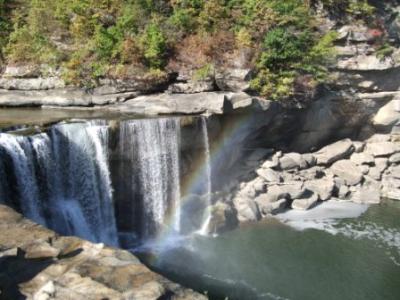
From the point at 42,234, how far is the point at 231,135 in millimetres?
13924

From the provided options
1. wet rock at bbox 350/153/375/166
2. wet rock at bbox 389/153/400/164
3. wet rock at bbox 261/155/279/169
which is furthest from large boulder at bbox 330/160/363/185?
wet rock at bbox 261/155/279/169

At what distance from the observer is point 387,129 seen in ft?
83.5

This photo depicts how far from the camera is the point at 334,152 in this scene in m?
24.6

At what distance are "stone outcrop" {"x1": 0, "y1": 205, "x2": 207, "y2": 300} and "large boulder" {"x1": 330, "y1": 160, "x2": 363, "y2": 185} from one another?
59.9ft

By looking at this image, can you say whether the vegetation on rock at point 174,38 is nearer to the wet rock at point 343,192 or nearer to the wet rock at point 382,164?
the wet rock at point 343,192

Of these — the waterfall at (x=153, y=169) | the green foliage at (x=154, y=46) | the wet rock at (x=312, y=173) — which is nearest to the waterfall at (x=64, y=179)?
the waterfall at (x=153, y=169)

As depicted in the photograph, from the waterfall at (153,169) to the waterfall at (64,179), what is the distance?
1.18 metres

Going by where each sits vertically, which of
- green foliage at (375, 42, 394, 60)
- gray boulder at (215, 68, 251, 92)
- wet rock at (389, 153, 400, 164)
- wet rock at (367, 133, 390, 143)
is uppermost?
green foliage at (375, 42, 394, 60)

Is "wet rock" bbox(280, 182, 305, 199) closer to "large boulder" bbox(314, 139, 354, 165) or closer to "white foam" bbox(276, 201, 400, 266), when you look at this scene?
"white foam" bbox(276, 201, 400, 266)

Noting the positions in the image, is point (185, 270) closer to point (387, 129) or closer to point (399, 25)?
point (387, 129)

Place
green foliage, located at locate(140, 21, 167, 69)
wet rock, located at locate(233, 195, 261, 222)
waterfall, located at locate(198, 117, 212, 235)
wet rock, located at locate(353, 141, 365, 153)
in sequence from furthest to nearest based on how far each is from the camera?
wet rock, located at locate(353, 141, 365, 153), green foliage, located at locate(140, 21, 167, 69), wet rock, located at locate(233, 195, 261, 222), waterfall, located at locate(198, 117, 212, 235)

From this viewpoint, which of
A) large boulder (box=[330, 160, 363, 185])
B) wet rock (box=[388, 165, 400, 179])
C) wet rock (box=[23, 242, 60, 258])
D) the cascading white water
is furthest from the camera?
wet rock (box=[388, 165, 400, 179])

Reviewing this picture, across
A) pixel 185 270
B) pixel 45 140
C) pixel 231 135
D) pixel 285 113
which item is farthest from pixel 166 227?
pixel 285 113

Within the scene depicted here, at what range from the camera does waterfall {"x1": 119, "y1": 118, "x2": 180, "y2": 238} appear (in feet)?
61.7
